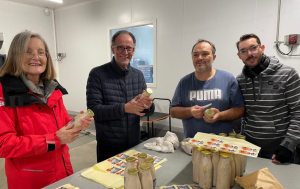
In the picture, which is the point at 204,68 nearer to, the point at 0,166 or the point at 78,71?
the point at 0,166

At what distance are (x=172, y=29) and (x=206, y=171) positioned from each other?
3017 millimetres

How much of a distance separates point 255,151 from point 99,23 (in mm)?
4430

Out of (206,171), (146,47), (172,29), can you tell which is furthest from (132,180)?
(146,47)

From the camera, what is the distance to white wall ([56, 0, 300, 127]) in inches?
110

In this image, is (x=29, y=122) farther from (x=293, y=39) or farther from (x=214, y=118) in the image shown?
(x=293, y=39)

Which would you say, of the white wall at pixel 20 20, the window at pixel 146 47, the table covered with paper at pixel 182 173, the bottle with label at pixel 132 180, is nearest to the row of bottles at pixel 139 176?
the bottle with label at pixel 132 180

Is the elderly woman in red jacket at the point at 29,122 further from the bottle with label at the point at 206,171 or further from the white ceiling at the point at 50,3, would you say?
the white ceiling at the point at 50,3

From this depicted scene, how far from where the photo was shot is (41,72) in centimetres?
132

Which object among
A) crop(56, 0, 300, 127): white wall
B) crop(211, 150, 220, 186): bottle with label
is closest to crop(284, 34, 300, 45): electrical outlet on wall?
crop(56, 0, 300, 127): white wall

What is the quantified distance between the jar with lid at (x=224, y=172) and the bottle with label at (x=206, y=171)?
5cm

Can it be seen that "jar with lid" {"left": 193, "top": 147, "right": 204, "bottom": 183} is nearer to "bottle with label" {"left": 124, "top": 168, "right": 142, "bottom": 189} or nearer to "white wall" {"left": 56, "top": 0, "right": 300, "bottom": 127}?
"bottle with label" {"left": 124, "top": 168, "right": 142, "bottom": 189}

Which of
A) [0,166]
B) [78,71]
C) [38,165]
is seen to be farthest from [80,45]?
[38,165]

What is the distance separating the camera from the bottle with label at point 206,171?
1070 mm

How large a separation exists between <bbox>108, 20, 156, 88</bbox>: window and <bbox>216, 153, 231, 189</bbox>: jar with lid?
2995 mm
